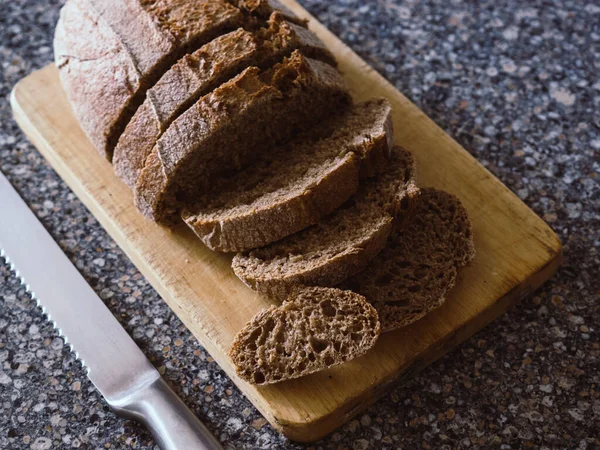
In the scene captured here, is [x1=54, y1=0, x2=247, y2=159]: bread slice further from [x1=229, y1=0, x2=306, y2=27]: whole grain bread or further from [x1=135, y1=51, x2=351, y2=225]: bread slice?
[x1=135, y1=51, x2=351, y2=225]: bread slice

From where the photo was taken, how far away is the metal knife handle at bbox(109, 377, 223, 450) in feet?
7.80

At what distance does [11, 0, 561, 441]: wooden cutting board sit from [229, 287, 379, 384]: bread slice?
0.33 ft

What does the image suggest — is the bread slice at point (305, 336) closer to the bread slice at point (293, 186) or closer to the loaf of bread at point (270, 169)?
the loaf of bread at point (270, 169)

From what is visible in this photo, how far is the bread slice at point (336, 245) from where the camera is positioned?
258 cm

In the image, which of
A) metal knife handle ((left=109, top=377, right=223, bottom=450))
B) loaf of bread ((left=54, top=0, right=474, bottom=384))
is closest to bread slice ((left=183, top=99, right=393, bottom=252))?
loaf of bread ((left=54, top=0, right=474, bottom=384))

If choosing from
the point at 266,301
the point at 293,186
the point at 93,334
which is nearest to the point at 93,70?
the point at 293,186

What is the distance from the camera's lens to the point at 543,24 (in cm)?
379

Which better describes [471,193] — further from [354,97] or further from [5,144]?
[5,144]

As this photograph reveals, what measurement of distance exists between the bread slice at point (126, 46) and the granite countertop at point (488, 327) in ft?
1.57

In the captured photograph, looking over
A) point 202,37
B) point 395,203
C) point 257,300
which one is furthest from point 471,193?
point 202,37

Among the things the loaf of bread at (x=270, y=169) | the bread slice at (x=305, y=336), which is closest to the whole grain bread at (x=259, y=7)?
the loaf of bread at (x=270, y=169)

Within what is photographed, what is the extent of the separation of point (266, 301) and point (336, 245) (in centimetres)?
33

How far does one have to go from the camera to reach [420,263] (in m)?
2.68

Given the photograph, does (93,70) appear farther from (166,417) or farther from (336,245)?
(166,417)
